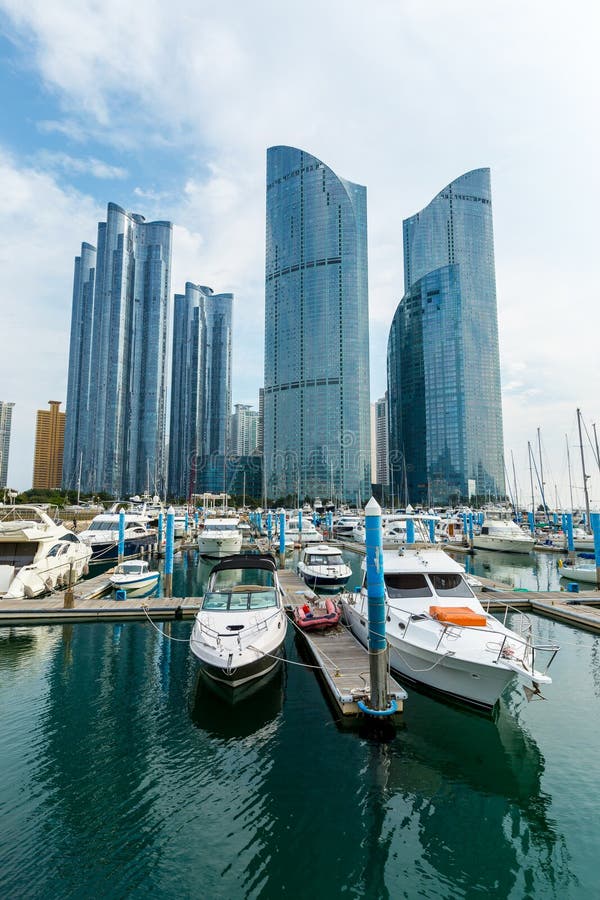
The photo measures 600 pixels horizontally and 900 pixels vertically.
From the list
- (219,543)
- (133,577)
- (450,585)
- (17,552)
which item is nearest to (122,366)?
(219,543)

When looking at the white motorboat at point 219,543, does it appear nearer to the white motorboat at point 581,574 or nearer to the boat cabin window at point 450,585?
the white motorboat at point 581,574

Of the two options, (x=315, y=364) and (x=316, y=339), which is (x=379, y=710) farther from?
(x=316, y=339)

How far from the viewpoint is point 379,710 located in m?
11.4

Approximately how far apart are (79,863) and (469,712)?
370 inches

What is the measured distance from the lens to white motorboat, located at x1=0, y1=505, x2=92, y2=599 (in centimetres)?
2325

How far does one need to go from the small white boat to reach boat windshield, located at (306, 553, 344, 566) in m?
10.2

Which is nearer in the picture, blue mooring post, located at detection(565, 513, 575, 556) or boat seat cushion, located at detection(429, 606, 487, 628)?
boat seat cushion, located at detection(429, 606, 487, 628)

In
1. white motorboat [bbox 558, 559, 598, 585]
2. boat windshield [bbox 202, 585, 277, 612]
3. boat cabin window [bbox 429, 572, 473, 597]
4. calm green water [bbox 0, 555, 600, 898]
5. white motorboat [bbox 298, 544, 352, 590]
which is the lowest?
calm green water [bbox 0, 555, 600, 898]

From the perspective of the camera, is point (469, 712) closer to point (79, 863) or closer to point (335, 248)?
point (79, 863)

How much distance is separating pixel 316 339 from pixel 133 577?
5781 inches

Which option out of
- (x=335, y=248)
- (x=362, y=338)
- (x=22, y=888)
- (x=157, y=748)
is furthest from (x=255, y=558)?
(x=335, y=248)

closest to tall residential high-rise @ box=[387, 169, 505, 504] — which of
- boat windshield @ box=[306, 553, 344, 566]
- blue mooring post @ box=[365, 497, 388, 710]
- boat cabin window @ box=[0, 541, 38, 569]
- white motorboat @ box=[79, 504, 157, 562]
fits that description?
white motorboat @ box=[79, 504, 157, 562]

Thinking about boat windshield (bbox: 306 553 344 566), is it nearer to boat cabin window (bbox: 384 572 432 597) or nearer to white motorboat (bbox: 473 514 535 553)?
boat cabin window (bbox: 384 572 432 597)

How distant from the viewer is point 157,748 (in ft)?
34.5
